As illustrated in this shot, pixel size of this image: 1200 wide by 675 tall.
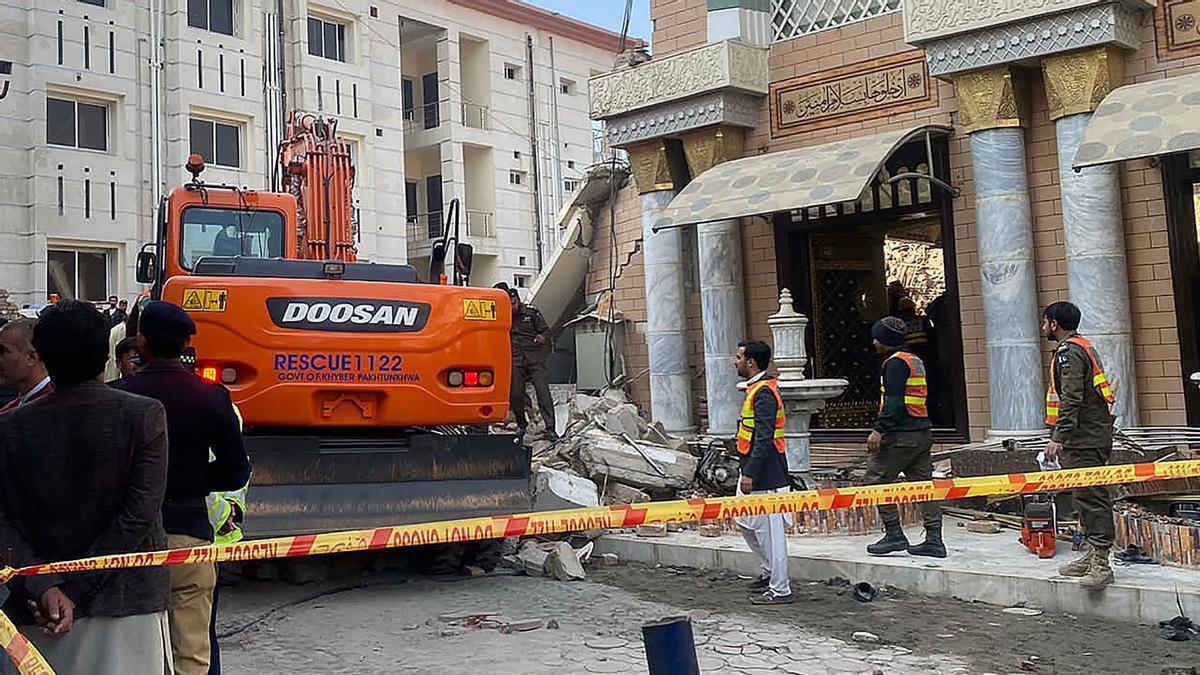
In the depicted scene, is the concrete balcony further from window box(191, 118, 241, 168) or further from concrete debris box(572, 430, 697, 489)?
window box(191, 118, 241, 168)

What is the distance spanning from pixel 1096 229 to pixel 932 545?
3.53m

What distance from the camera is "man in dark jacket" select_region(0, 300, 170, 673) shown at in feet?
10.3

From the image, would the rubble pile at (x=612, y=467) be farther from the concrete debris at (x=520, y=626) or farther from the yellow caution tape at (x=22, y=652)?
the yellow caution tape at (x=22, y=652)

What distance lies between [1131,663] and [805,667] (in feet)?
5.22

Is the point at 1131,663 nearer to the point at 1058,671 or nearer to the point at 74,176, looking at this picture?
the point at 1058,671

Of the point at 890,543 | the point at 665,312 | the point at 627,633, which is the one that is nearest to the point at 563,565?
the point at 627,633

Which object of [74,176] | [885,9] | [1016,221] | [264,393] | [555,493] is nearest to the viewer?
[264,393]

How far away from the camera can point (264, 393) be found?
6844 millimetres

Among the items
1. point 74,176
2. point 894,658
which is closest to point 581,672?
point 894,658

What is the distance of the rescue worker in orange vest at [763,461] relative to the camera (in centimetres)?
691

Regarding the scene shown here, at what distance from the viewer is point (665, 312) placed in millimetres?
12406

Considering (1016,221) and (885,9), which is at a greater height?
(885,9)

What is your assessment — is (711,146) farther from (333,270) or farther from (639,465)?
(333,270)

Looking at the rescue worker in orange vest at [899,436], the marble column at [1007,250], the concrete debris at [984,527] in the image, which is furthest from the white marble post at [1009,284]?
the rescue worker in orange vest at [899,436]
